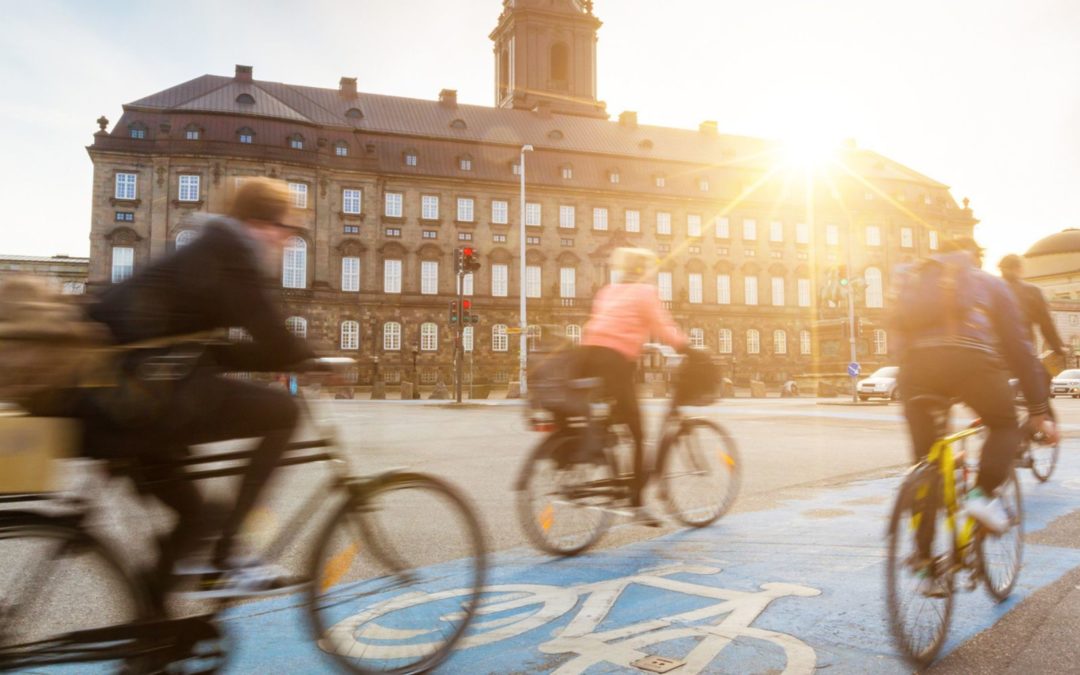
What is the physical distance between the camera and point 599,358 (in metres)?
5.08

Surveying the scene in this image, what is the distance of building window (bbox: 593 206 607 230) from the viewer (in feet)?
198

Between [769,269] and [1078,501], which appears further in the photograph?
[769,269]

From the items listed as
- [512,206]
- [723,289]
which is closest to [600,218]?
[512,206]

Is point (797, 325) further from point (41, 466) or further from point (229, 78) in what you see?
point (41, 466)

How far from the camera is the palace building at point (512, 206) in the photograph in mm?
50312

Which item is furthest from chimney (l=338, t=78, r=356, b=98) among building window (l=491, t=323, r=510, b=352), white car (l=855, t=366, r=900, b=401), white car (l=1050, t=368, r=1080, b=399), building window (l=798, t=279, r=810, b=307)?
white car (l=1050, t=368, r=1080, b=399)

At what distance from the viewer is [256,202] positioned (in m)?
2.89

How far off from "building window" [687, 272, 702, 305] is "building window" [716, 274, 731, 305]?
5.39 ft

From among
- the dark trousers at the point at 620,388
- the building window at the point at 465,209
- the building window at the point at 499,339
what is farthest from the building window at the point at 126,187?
the dark trousers at the point at 620,388

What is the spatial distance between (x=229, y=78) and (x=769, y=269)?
145 feet

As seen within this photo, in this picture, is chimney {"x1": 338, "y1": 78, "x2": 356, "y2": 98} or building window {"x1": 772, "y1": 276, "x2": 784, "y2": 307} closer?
chimney {"x1": 338, "y1": 78, "x2": 356, "y2": 98}

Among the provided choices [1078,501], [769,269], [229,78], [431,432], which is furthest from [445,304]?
[1078,501]

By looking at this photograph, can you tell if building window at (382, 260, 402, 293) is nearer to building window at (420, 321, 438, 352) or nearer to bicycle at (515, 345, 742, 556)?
building window at (420, 321, 438, 352)

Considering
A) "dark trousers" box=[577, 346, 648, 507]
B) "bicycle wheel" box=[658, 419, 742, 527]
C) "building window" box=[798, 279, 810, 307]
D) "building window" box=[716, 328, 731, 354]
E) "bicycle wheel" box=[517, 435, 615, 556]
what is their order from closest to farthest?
A: "bicycle wheel" box=[517, 435, 615, 556]
"dark trousers" box=[577, 346, 648, 507]
"bicycle wheel" box=[658, 419, 742, 527]
"building window" box=[716, 328, 731, 354]
"building window" box=[798, 279, 810, 307]
